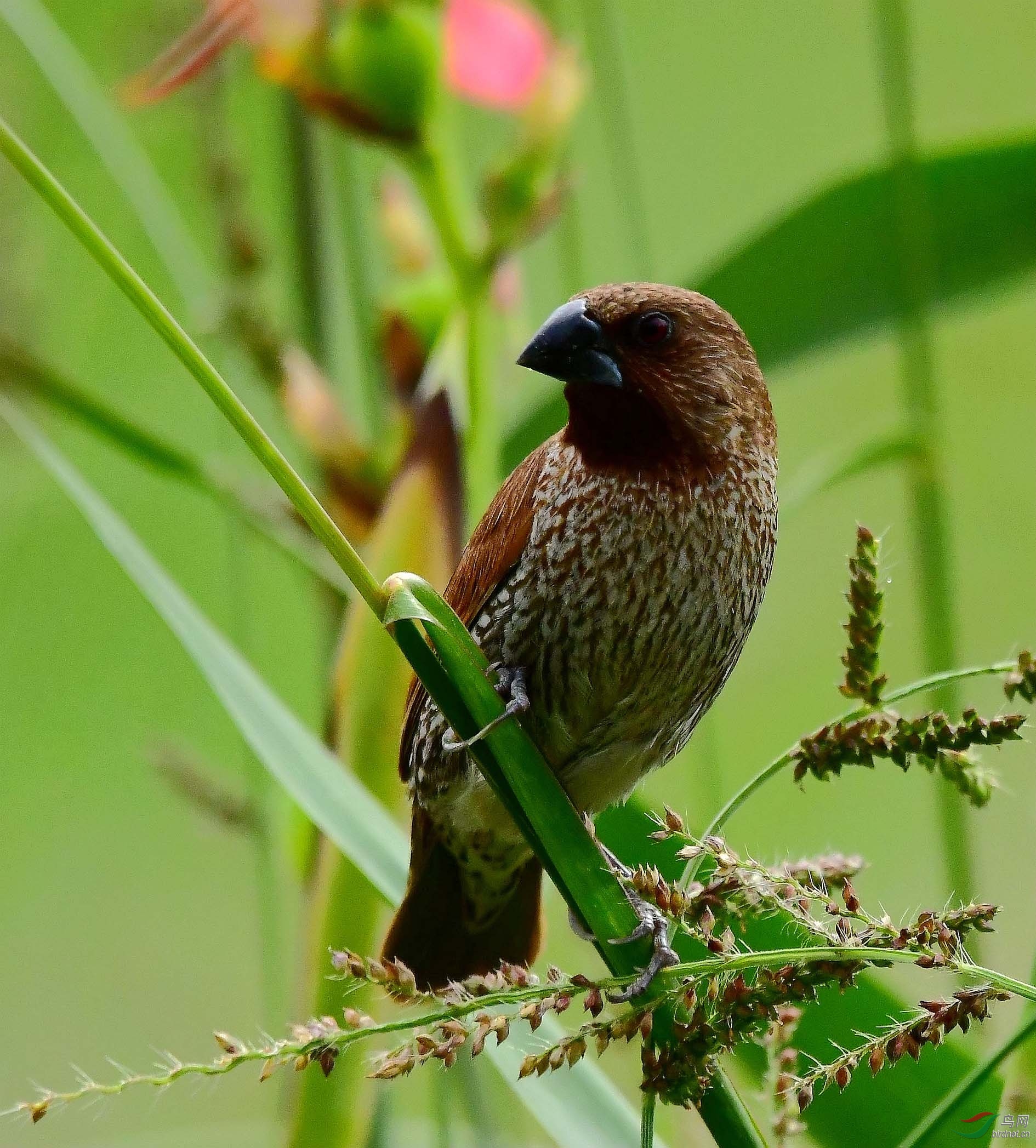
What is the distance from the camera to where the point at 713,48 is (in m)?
4.86

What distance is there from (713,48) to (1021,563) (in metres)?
2.22

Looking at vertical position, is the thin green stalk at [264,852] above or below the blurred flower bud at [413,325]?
below

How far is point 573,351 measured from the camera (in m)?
1.07

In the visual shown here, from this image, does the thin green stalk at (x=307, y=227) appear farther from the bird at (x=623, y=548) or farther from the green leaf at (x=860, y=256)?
the bird at (x=623, y=548)

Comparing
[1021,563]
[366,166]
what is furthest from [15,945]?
[1021,563]

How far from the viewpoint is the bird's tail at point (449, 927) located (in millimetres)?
1379

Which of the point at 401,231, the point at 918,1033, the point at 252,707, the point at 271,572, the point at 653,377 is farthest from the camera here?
the point at 271,572

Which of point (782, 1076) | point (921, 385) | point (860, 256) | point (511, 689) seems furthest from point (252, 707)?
point (860, 256)

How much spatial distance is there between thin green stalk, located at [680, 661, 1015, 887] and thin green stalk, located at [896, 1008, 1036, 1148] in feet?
0.59

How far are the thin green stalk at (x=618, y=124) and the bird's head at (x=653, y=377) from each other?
0.20 m

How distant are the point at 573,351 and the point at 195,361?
46 cm

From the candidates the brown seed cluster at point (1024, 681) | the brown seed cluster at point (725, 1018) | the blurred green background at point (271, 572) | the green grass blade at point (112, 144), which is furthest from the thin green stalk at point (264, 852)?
the blurred green background at point (271, 572)

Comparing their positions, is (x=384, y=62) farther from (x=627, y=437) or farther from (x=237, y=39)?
(x=627, y=437)

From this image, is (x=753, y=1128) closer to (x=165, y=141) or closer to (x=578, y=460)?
(x=578, y=460)
